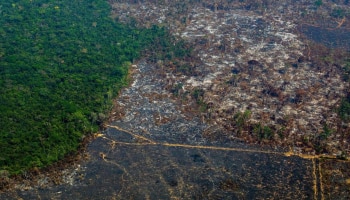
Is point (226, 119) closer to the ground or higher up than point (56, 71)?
closer to the ground

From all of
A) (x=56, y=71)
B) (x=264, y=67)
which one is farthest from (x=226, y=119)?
(x=56, y=71)

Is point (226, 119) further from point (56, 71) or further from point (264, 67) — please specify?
point (56, 71)

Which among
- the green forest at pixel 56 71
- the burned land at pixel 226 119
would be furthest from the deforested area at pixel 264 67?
the green forest at pixel 56 71

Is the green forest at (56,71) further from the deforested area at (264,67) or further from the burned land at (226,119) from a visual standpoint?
the deforested area at (264,67)

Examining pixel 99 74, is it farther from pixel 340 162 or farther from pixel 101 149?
pixel 340 162

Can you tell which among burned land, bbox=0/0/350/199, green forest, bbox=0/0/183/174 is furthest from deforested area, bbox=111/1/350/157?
green forest, bbox=0/0/183/174

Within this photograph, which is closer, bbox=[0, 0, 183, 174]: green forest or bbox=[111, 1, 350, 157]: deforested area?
bbox=[0, 0, 183, 174]: green forest

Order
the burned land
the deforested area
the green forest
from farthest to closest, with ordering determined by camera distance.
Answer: the deforested area < the green forest < the burned land

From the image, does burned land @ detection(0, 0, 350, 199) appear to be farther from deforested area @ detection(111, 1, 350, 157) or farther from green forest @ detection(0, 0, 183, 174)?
green forest @ detection(0, 0, 183, 174)
